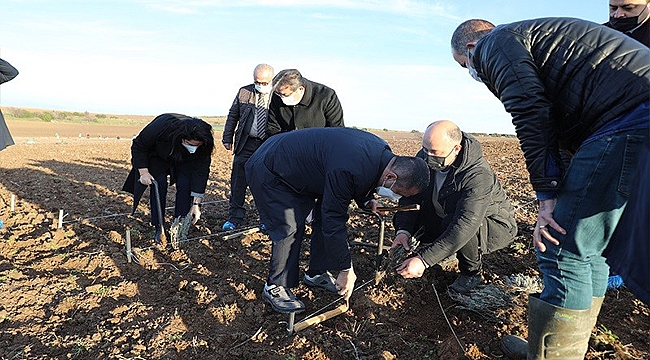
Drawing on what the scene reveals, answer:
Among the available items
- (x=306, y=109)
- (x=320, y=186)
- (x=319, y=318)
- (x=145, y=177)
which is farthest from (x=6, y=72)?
(x=319, y=318)

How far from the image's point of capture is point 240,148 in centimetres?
540

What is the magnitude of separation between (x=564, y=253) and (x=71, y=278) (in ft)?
11.9

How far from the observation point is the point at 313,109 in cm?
484

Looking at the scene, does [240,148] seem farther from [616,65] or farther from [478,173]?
[616,65]

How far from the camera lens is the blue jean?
74.2 inches

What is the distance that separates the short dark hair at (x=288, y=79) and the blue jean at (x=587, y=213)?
2718mm

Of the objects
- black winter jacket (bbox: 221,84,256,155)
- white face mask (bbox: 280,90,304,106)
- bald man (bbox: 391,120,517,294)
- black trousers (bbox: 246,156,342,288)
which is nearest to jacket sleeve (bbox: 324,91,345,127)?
white face mask (bbox: 280,90,304,106)

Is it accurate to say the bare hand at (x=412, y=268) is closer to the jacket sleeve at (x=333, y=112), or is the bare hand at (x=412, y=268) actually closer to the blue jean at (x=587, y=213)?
the blue jean at (x=587, y=213)

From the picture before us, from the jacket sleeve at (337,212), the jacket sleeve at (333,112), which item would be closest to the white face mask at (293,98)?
the jacket sleeve at (333,112)

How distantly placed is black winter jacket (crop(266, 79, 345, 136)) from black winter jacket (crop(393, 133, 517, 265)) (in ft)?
4.80

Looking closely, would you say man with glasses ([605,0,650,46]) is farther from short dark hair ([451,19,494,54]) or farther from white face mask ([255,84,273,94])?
white face mask ([255,84,273,94])

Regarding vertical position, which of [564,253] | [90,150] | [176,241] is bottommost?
[90,150]

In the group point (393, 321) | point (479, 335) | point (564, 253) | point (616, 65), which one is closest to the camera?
point (616, 65)

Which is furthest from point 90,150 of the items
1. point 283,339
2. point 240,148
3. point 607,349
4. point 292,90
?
point 607,349
